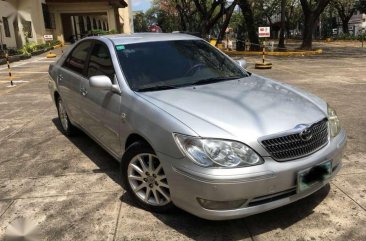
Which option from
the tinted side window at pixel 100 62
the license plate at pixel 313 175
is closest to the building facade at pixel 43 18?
the tinted side window at pixel 100 62

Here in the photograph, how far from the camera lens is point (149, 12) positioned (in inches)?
3947

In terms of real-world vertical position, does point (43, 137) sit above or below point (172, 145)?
below

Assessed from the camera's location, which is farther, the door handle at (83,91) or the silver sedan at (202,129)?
the door handle at (83,91)

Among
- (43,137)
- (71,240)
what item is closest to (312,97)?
(71,240)

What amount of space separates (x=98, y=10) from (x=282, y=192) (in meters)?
36.9

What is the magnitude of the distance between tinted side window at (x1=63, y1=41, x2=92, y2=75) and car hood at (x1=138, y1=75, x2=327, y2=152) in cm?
166

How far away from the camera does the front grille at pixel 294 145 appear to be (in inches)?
125

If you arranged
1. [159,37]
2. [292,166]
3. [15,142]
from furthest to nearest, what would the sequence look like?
[15,142] → [159,37] → [292,166]

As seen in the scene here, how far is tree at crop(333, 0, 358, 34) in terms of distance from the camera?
5286 cm

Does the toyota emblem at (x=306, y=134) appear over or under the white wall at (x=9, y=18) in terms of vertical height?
under

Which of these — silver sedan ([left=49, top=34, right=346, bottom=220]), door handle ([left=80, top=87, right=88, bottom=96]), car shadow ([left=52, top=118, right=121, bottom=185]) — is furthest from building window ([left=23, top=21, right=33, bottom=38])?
silver sedan ([left=49, top=34, right=346, bottom=220])

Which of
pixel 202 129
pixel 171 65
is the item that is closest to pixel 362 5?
pixel 171 65

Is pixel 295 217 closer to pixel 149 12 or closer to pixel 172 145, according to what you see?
pixel 172 145

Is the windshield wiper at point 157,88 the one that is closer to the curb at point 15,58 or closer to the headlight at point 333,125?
the headlight at point 333,125
